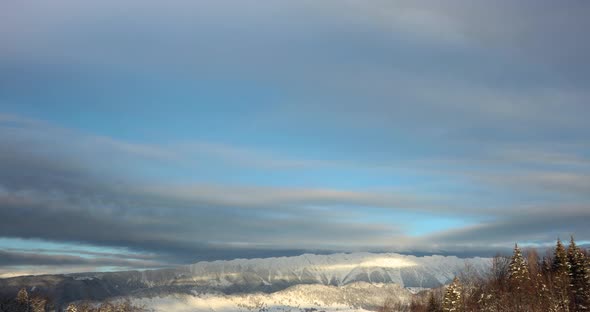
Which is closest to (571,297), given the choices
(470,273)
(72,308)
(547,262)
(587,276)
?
(587,276)

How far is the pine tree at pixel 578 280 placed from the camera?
3551 inches

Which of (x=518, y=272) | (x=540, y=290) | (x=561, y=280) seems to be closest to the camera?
(x=561, y=280)

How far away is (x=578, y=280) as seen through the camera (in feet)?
311

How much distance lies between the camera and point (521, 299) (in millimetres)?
93500

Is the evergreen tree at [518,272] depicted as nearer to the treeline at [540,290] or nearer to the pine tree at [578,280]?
the treeline at [540,290]

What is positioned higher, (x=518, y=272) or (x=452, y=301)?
(x=518, y=272)

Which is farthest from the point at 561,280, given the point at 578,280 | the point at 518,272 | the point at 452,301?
the point at 452,301

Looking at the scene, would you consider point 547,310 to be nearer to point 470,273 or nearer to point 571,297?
point 571,297

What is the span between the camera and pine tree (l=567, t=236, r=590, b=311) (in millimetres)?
90188

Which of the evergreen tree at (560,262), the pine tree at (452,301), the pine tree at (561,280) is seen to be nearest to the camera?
the pine tree at (561,280)

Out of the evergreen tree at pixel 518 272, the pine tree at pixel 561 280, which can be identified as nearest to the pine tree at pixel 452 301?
the evergreen tree at pixel 518 272

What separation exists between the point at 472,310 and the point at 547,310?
21.8 meters

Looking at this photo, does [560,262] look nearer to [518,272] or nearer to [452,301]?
[518,272]

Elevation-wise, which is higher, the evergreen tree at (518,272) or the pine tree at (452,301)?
the evergreen tree at (518,272)
